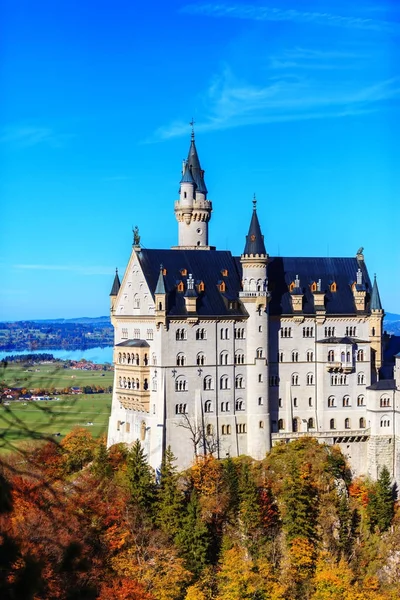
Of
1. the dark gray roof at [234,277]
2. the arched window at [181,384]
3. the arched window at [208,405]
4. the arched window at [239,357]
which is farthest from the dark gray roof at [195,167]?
the arched window at [208,405]

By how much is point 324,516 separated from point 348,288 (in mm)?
21866

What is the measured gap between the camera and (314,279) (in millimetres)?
96438

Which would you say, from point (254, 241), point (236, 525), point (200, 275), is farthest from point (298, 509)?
point (254, 241)

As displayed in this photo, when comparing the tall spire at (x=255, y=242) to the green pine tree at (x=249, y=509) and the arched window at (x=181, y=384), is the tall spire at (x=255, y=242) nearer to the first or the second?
the arched window at (x=181, y=384)

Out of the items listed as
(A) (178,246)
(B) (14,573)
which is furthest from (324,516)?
(B) (14,573)

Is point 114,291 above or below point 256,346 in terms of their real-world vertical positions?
above

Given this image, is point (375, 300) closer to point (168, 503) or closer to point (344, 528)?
point (344, 528)

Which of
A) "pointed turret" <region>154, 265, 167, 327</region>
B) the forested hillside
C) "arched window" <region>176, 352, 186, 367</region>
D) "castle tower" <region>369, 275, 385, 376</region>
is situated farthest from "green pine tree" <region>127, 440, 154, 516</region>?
"castle tower" <region>369, 275, 385, 376</region>

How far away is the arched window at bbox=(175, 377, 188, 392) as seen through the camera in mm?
87938

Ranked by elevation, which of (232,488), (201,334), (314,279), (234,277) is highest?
(314,279)

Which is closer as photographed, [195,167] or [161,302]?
[161,302]

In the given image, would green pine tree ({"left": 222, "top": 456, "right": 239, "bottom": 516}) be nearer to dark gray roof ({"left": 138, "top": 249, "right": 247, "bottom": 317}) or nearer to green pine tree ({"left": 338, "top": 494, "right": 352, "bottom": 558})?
green pine tree ({"left": 338, "top": 494, "right": 352, "bottom": 558})

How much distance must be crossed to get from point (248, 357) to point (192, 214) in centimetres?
1609

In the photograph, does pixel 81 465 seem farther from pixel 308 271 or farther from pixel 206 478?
pixel 308 271
